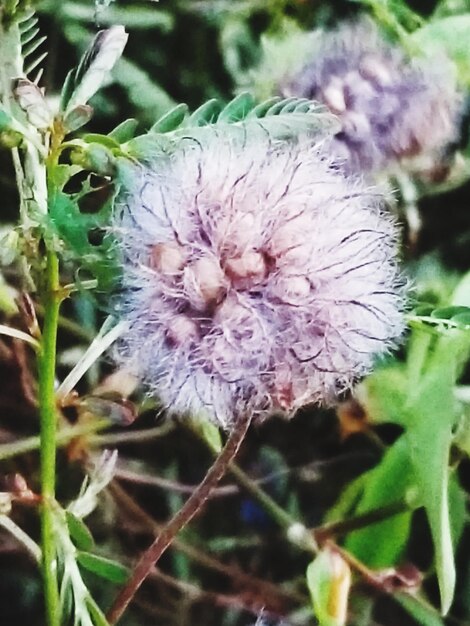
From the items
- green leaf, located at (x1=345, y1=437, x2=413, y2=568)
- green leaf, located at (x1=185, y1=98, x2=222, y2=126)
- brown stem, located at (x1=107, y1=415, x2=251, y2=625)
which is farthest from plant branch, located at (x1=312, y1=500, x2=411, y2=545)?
green leaf, located at (x1=185, y1=98, x2=222, y2=126)

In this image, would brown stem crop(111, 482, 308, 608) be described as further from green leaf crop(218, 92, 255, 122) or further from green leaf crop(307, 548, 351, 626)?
green leaf crop(218, 92, 255, 122)

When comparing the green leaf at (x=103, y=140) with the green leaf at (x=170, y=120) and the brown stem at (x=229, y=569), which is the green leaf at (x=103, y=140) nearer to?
the green leaf at (x=170, y=120)

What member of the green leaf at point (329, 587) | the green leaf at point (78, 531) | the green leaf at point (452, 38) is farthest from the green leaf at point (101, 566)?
the green leaf at point (452, 38)

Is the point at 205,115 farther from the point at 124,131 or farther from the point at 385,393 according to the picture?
the point at 385,393

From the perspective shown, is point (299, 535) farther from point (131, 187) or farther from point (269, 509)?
point (131, 187)

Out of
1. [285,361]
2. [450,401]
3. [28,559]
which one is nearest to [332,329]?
[285,361]
